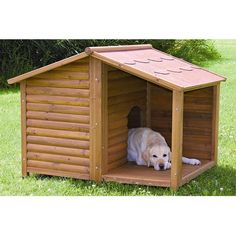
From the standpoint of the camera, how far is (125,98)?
6.19 m

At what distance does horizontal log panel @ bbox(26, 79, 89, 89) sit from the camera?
18.8ft

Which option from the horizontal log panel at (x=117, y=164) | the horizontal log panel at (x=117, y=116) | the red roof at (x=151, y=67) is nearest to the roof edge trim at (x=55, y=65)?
the red roof at (x=151, y=67)

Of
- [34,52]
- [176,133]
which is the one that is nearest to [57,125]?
[176,133]

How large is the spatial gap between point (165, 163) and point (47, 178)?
106 centimetres

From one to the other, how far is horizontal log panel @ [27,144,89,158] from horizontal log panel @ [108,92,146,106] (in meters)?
0.49

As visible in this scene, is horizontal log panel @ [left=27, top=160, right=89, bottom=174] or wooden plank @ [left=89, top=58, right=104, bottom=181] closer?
wooden plank @ [left=89, top=58, right=104, bottom=181]

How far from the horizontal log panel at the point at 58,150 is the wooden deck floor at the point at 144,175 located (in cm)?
28

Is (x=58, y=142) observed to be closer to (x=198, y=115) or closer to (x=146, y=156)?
(x=146, y=156)

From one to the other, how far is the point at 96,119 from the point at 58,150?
484 millimetres

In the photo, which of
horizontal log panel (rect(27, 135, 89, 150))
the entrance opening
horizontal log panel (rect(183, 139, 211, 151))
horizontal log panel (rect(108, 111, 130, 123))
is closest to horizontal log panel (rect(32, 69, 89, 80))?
horizontal log panel (rect(108, 111, 130, 123))

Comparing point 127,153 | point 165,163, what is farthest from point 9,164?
point 165,163

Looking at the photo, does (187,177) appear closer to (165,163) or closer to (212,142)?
(165,163)

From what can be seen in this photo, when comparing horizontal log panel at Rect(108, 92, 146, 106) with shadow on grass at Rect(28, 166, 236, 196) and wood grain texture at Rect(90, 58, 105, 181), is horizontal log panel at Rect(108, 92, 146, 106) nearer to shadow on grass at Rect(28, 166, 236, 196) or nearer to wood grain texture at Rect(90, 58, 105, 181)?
wood grain texture at Rect(90, 58, 105, 181)

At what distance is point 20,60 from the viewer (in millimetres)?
10148
